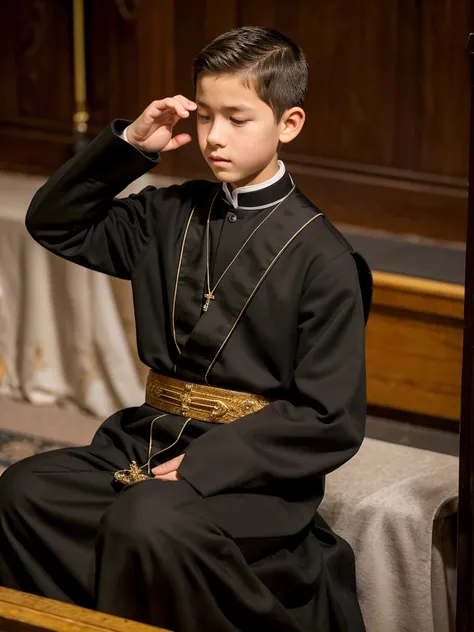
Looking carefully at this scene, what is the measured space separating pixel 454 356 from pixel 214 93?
4.67 feet

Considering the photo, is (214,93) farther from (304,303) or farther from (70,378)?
(70,378)

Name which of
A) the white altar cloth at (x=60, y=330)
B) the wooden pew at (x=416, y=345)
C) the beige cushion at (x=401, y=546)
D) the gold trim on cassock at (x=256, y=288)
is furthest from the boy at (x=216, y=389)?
the white altar cloth at (x=60, y=330)

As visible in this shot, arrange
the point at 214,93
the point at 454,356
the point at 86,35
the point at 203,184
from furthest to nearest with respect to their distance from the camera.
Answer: the point at 86,35, the point at 454,356, the point at 203,184, the point at 214,93

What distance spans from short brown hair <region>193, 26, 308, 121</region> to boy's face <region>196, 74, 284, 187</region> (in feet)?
0.05

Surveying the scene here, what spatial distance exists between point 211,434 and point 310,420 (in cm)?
18

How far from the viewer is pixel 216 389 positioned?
2.61 metres

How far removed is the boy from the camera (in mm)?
2416

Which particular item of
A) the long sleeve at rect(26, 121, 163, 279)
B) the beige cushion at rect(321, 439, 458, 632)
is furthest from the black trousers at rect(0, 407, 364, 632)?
the long sleeve at rect(26, 121, 163, 279)

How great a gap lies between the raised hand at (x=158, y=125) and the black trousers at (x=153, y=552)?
516 millimetres

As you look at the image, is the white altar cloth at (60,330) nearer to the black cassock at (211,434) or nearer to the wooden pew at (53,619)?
the black cassock at (211,434)

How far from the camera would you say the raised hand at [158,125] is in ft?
8.38

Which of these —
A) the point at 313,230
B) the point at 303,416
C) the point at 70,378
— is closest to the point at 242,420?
the point at 303,416

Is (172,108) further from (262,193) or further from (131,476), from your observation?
(131,476)

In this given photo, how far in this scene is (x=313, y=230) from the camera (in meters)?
2.60
